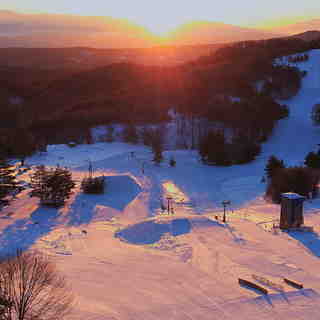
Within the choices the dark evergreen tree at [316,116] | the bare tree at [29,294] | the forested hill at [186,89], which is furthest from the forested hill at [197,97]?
the bare tree at [29,294]

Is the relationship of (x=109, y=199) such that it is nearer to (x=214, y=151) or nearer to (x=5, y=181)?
(x=5, y=181)

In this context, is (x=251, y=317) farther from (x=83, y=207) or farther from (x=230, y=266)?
(x=83, y=207)

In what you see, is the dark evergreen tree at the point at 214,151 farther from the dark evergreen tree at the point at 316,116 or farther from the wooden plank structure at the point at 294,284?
the wooden plank structure at the point at 294,284

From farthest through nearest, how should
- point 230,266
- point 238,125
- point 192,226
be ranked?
point 238,125 → point 192,226 → point 230,266

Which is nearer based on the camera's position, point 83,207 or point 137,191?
point 83,207

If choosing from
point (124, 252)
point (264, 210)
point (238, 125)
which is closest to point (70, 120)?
point (238, 125)

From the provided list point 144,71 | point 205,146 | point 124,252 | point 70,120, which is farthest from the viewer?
point 144,71

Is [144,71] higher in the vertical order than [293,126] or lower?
higher
